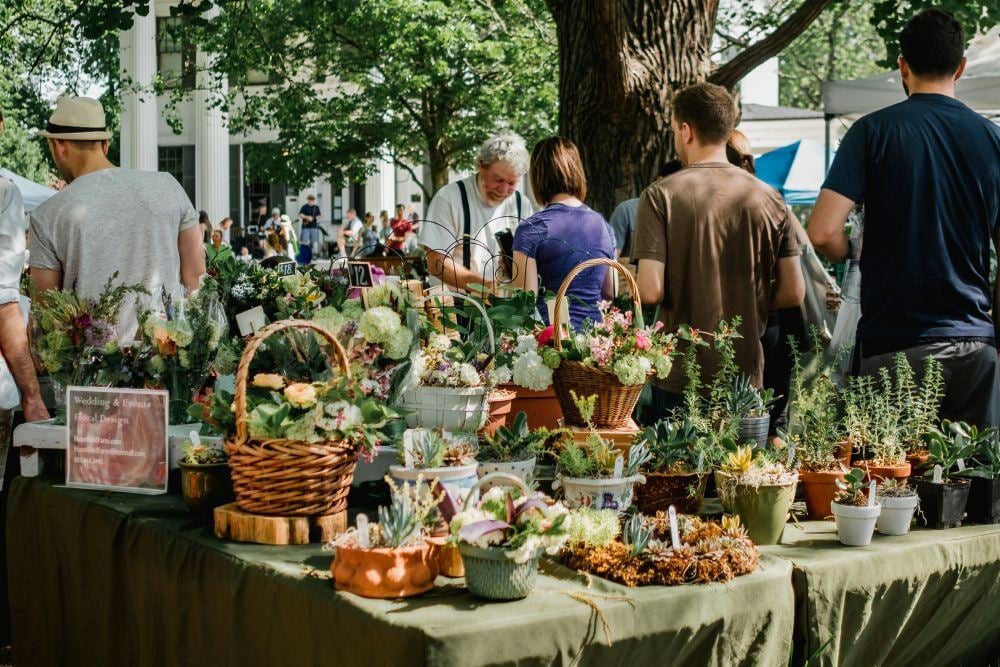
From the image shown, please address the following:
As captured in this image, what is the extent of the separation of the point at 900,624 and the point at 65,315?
2.17 meters

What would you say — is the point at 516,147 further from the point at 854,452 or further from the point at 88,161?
the point at 854,452

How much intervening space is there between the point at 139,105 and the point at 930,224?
2576 cm

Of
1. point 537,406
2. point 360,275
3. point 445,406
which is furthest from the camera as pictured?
point 360,275

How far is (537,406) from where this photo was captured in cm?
298

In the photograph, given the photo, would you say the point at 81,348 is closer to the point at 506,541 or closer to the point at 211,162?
the point at 506,541

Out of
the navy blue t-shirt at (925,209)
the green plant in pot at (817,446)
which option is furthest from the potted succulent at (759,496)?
the navy blue t-shirt at (925,209)

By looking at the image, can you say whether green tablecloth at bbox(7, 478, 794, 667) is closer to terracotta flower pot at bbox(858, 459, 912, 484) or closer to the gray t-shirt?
terracotta flower pot at bbox(858, 459, 912, 484)

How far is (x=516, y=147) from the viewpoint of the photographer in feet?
14.0

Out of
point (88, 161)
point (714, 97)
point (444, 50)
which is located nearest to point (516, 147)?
point (714, 97)

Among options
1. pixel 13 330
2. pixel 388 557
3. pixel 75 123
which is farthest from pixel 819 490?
Result: pixel 75 123

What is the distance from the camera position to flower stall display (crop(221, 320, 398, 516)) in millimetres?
2133

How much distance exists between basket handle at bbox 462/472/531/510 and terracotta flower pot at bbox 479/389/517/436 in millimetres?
476

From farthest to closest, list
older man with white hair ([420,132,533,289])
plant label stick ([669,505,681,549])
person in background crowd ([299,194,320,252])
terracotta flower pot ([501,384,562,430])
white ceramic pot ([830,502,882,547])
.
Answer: person in background crowd ([299,194,320,252]) → older man with white hair ([420,132,533,289]) → terracotta flower pot ([501,384,562,430]) → white ceramic pot ([830,502,882,547]) → plant label stick ([669,505,681,549])

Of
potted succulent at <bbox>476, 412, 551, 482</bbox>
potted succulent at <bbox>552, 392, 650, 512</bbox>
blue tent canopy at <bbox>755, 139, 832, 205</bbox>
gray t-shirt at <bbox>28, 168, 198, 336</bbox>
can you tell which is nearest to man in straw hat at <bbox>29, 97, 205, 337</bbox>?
gray t-shirt at <bbox>28, 168, 198, 336</bbox>
